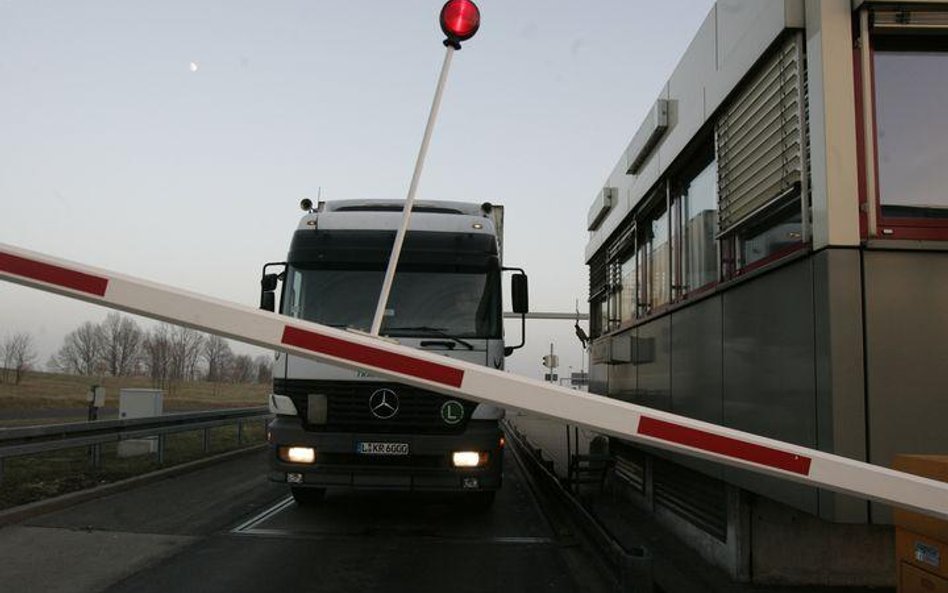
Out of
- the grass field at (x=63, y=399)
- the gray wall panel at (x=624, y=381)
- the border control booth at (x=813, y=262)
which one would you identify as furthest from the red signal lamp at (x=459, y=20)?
the grass field at (x=63, y=399)

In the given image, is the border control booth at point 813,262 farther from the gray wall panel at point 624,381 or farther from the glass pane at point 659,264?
the gray wall panel at point 624,381

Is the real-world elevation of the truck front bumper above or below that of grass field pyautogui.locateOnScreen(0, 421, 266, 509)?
above

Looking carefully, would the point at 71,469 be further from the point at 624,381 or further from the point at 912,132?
the point at 912,132

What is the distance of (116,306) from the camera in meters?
2.57

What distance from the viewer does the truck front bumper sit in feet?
23.8

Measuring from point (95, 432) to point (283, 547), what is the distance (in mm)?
4466

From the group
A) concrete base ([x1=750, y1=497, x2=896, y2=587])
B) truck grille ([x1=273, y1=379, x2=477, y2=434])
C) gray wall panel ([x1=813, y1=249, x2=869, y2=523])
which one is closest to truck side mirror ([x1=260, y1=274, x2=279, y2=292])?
truck grille ([x1=273, y1=379, x2=477, y2=434])

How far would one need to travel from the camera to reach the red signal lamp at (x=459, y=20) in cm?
324

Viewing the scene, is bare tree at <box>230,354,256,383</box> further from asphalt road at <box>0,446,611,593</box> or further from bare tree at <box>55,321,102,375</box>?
asphalt road at <box>0,446,611,593</box>

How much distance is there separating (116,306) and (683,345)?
18.2 feet

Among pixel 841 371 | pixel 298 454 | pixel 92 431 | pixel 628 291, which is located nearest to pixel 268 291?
pixel 298 454

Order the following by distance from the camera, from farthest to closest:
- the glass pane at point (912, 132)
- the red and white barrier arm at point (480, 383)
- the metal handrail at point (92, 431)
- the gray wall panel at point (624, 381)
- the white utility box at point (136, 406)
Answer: the white utility box at point (136, 406) → the gray wall panel at point (624, 381) → the metal handrail at point (92, 431) → the glass pane at point (912, 132) → the red and white barrier arm at point (480, 383)

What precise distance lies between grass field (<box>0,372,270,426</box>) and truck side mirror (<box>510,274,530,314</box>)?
684 inches

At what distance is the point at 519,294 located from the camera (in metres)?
8.17
